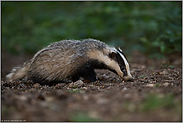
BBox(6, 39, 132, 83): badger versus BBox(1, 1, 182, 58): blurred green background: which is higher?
BBox(1, 1, 182, 58): blurred green background

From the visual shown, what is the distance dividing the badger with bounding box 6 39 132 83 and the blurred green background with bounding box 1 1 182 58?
2773mm

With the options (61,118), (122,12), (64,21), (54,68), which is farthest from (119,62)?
(64,21)

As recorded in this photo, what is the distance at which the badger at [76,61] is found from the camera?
5.08 meters

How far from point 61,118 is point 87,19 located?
949cm

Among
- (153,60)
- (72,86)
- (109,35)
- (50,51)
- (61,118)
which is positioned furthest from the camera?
(109,35)

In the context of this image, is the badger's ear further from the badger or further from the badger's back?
the badger's back

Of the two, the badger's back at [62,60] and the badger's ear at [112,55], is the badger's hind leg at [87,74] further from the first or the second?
the badger's ear at [112,55]

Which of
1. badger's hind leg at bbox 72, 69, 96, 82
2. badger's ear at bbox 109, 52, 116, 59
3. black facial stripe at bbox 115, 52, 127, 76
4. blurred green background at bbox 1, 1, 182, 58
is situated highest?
blurred green background at bbox 1, 1, 182, 58

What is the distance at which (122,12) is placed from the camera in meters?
10.4

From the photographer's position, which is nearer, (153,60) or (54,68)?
(54,68)

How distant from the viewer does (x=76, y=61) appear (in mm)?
5168

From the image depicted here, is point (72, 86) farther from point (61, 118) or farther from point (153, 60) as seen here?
point (153, 60)

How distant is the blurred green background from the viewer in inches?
319

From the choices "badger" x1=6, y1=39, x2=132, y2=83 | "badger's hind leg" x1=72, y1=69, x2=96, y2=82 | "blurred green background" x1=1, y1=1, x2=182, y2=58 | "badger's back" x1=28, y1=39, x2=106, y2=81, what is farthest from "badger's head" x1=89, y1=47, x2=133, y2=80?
"blurred green background" x1=1, y1=1, x2=182, y2=58
